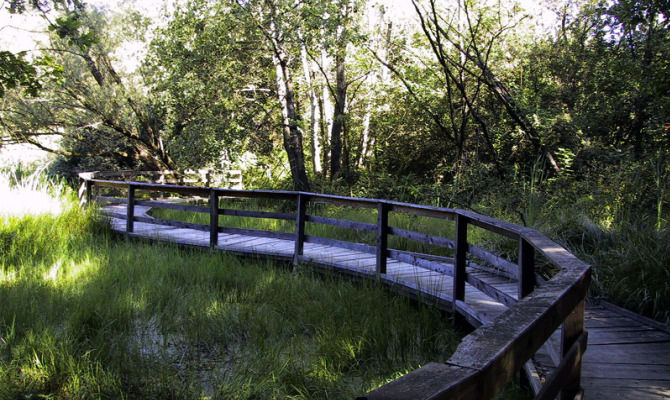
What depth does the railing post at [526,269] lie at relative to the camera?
332 centimetres

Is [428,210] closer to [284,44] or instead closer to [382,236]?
[382,236]

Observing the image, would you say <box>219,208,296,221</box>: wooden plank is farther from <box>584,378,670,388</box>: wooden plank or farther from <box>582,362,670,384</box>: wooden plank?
<box>584,378,670,388</box>: wooden plank

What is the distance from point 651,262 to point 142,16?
527 inches

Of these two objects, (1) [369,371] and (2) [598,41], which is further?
(2) [598,41]

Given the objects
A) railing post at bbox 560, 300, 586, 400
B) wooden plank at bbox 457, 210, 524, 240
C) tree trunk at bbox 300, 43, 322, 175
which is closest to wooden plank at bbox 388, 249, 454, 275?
wooden plank at bbox 457, 210, 524, 240

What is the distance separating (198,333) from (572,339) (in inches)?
128

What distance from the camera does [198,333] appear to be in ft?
14.9

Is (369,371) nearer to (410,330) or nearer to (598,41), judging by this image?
(410,330)

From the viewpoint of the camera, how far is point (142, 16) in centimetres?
1388

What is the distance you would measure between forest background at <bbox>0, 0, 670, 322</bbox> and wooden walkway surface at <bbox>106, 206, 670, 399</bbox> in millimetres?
3244

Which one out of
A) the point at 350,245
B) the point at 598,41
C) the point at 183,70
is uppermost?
the point at 598,41

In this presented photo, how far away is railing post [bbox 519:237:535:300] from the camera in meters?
3.32

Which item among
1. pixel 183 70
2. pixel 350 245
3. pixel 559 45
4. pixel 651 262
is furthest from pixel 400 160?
pixel 651 262

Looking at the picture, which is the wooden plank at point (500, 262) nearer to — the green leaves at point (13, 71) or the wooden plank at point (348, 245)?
the wooden plank at point (348, 245)
